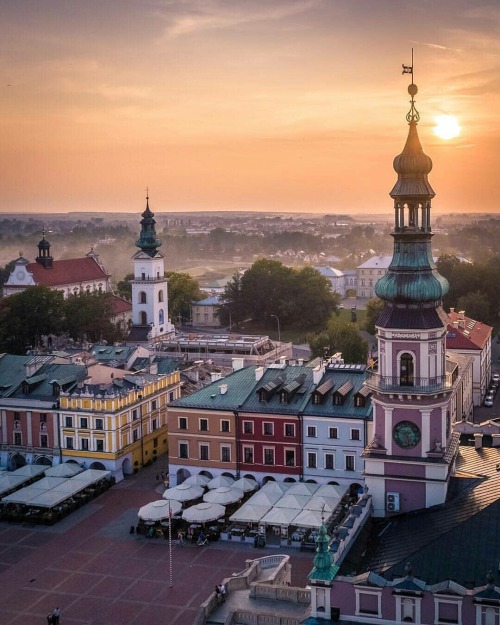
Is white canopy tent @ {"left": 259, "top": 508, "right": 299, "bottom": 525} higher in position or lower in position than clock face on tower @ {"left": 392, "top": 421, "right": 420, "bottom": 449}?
lower

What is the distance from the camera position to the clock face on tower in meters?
31.8

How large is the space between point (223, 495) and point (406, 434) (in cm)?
1778

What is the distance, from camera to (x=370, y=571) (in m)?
26.2

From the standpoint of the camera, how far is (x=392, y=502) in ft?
104

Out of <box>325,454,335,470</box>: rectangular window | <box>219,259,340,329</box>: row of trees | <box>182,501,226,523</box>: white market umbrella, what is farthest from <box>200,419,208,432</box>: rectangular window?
<box>219,259,340,329</box>: row of trees

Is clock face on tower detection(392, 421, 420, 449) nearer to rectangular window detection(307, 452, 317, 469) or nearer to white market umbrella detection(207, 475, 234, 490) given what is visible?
rectangular window detection(307, 452, 317, 469)

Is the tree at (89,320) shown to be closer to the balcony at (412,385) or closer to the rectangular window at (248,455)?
the rectangular window at (248,455)

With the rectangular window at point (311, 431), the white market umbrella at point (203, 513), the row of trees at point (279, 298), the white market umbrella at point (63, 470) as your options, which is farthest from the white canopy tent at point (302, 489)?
the row of trees at point (279, 298)

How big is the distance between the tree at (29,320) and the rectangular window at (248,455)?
160ft

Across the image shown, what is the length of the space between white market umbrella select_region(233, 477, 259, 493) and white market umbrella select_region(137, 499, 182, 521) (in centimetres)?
398

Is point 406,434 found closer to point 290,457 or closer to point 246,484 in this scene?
point 246,484

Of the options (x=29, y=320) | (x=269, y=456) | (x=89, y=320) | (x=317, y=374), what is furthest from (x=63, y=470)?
(x=89, y=320)

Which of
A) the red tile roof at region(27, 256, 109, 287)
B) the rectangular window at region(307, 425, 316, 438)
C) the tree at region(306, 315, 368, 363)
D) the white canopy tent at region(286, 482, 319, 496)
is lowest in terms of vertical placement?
the white canopy tent at region(286, 482, 319, 496)

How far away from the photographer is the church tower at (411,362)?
31422 mm
